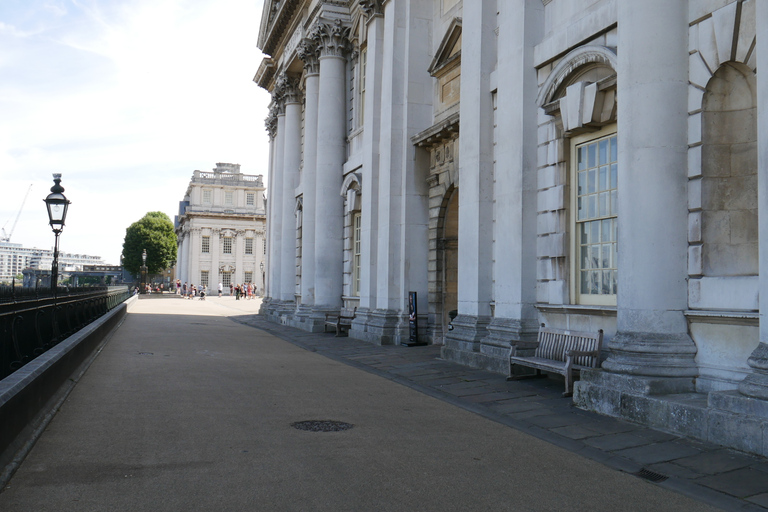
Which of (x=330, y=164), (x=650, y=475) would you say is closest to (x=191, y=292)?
(x=330, y=164)

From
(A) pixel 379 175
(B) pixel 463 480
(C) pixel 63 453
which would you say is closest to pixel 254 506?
(B) pixel 463 480

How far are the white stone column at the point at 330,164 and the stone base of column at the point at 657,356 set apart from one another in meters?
15.4

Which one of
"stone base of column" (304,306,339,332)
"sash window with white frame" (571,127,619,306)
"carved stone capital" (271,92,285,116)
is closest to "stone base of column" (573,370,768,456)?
"sash window with white frame" (571,127,619,306)

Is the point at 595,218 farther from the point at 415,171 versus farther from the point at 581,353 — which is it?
the point at 415,171

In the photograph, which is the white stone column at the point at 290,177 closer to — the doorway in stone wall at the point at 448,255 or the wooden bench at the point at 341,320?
the wooden bench at the point at 341,320

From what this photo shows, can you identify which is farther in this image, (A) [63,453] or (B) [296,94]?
(B) [296,94]

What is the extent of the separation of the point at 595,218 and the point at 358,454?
5767mm

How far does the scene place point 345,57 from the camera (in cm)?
2291

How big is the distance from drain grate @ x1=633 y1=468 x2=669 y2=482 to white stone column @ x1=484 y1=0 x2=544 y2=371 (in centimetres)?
535

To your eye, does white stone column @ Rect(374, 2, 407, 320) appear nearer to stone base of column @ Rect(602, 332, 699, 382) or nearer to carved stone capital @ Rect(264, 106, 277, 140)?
stone base of column @ Rect(602, 332, 699, 382)

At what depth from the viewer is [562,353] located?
9.80 meters

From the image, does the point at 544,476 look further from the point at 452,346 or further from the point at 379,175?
the point at 379,175

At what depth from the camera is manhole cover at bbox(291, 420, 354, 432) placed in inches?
271

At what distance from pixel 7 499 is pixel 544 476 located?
156 inches
